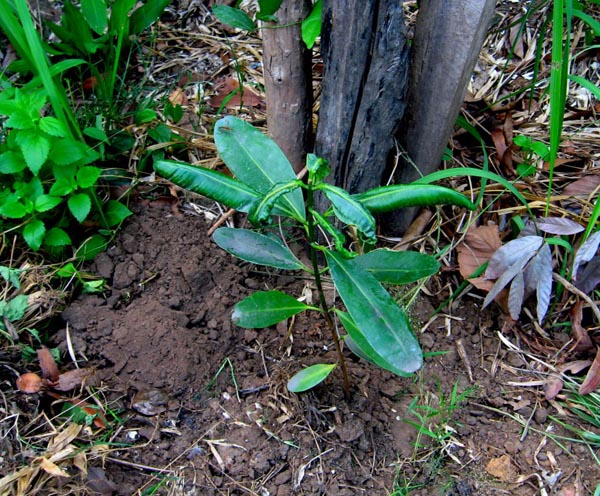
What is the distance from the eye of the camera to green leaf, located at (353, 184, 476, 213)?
1392 millimetres

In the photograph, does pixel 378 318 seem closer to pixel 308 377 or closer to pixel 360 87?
pixel 308 377

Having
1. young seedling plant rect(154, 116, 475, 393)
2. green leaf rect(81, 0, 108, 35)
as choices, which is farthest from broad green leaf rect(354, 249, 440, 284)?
green leaf rect(81, 0, 108, 35)

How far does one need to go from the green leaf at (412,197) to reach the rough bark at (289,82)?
680 millimetres

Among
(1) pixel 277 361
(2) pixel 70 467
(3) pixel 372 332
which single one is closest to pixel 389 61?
(3) pixel 372 332

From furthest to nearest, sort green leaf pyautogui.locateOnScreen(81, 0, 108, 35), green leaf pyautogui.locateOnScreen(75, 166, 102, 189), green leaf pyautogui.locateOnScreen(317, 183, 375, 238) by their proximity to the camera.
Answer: green leaf pyautogui.locateOnScreen(81, 0, 108, 35) → green leaf pyautogui.locateOnScreen(75, 166, 102, 189) → green leaf pyautogui.locateOnScreen(317, 183, 375, 238)

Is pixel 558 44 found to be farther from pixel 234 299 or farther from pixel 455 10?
pixel 234 299

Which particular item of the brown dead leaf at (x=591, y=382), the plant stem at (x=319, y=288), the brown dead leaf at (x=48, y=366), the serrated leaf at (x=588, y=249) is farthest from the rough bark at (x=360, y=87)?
the brown dead leaf at (x=48, y=366)

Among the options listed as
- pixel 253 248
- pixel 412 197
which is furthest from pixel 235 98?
pixel 412 197

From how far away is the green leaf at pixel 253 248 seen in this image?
5.18 ft

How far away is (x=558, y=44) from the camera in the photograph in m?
1.59

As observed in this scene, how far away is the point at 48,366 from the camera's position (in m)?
1.78

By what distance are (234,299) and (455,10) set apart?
3.66 feet

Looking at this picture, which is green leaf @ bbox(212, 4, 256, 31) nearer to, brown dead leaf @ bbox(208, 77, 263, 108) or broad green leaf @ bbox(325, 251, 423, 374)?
brown dead leaf @ bbox(208, 77, 263, 108)

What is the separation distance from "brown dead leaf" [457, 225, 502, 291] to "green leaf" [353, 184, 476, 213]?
643mm
